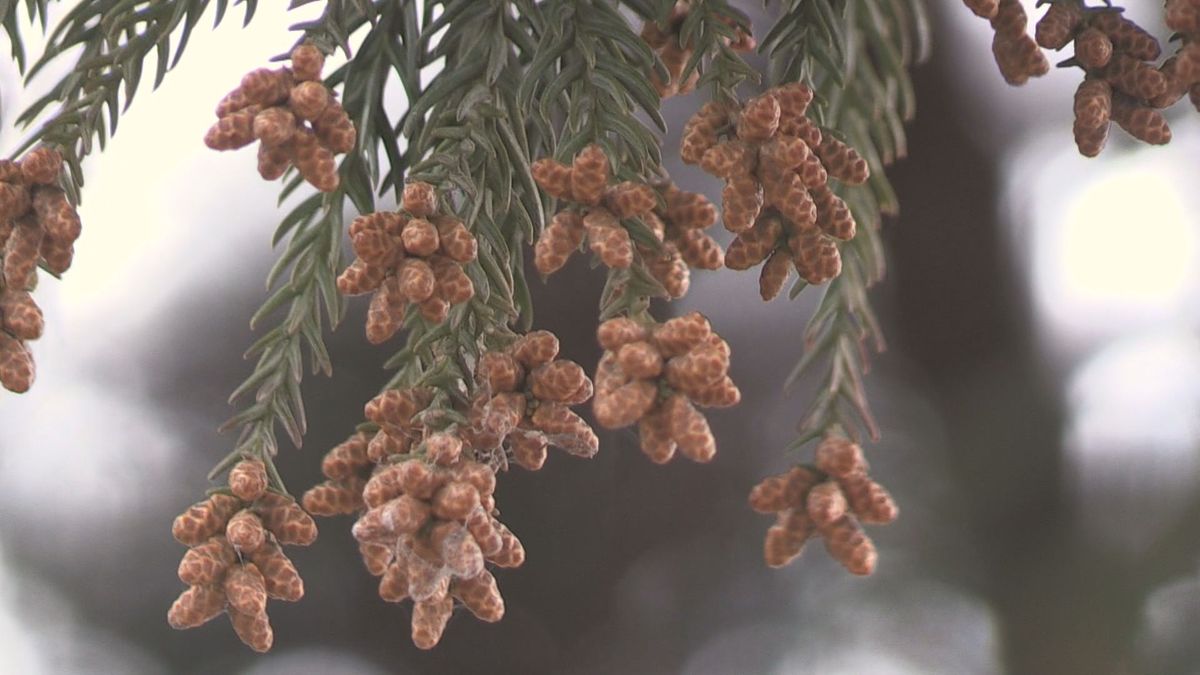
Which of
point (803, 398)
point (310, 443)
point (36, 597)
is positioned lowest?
point (36, 597)

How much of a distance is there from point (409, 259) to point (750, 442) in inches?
54.4

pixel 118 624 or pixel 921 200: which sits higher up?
pixel 921 200

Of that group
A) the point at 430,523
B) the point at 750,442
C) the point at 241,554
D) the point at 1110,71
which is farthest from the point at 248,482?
the point at 750,442

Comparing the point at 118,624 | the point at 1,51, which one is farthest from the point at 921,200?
the point at 118,624

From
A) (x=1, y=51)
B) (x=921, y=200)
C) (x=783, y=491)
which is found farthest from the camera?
(x=921, y=200)

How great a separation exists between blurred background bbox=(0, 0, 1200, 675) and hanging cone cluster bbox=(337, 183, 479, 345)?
1070 millimetres

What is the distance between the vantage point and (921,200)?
173 centimetres

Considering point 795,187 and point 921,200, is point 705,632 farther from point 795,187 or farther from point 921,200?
point 795,187

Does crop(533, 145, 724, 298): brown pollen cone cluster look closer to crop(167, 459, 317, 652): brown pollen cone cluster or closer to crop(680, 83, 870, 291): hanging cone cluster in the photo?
crop(680, 83, 870, 291): hanging cone cluster

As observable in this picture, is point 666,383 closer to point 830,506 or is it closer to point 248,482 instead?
point 830,506

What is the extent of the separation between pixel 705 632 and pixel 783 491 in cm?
149

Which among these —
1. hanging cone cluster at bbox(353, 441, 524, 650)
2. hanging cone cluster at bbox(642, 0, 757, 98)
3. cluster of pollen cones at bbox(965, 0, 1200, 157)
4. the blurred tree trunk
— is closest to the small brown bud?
hanging cone cluster at bbox(353, 441, 524, 650)

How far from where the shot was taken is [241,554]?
621 millimetres

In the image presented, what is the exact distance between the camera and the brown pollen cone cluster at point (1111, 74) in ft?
2.00
